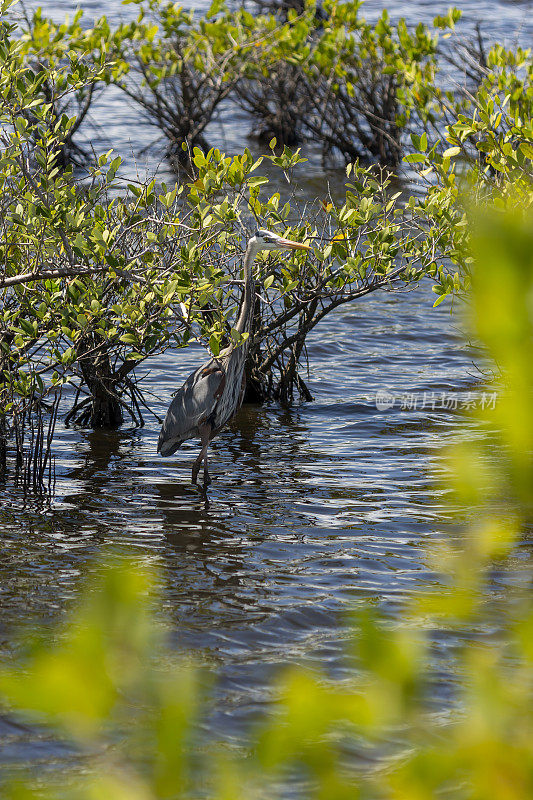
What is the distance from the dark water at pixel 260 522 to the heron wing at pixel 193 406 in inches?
12.0

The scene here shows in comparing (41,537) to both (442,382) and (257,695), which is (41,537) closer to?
(257,695)

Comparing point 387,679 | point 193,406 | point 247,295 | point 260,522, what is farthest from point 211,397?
point 387,679

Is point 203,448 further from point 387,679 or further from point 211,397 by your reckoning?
point 387,679

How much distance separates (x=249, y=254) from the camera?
6.24 metres

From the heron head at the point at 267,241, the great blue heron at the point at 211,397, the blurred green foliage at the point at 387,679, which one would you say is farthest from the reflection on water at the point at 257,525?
the blurred green foliage at the point at 387,679

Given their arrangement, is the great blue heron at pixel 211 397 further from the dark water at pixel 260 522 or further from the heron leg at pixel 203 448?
the dark water at pixel 260 522

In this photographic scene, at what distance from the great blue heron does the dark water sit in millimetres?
298

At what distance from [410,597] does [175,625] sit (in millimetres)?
1174

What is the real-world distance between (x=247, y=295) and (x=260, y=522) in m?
1.49

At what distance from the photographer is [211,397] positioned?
641 cm

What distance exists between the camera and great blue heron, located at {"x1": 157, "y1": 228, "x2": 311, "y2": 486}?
6.36m

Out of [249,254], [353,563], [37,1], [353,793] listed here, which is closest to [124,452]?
[249,254]

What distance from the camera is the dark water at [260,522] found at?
4.49 meters

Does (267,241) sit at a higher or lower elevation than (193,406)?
higher
